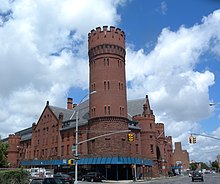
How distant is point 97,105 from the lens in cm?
6034

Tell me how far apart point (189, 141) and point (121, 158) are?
62.7ft

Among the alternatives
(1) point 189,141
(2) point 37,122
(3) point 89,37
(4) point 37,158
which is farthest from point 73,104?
(1) point 189,141

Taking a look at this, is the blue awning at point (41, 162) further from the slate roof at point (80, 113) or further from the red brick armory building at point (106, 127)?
the slate roof at point (80, 113)

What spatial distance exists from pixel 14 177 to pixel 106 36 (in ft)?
140

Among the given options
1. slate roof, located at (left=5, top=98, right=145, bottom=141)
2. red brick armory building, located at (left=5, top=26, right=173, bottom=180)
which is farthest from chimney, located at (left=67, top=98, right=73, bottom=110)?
red brick armory building, located at (left=5, top=26, right=173, bottom=180)

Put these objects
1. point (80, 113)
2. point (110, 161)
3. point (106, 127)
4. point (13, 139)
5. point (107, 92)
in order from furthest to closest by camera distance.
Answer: point (13, 139) < point (80, 113) < point (107, 92) < point (106, 127) < point (110, 161)

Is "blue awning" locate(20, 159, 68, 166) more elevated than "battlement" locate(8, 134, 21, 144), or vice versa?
"battlement" locate(8, 134, 21, 144)

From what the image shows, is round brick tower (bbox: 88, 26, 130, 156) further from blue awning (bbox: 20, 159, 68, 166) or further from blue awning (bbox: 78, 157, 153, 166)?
blue awning (bbox: 20, 159, 68, 166)

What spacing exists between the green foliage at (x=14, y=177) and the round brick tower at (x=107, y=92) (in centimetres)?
3378

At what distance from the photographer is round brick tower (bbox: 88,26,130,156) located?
5822 centimetres

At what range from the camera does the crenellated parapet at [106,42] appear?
201ft

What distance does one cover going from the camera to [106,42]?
61.0 m

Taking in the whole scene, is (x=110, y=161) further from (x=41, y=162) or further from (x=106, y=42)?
(x=41, y=162)

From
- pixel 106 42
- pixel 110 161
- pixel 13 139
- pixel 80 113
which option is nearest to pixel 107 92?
pixel 106 42
